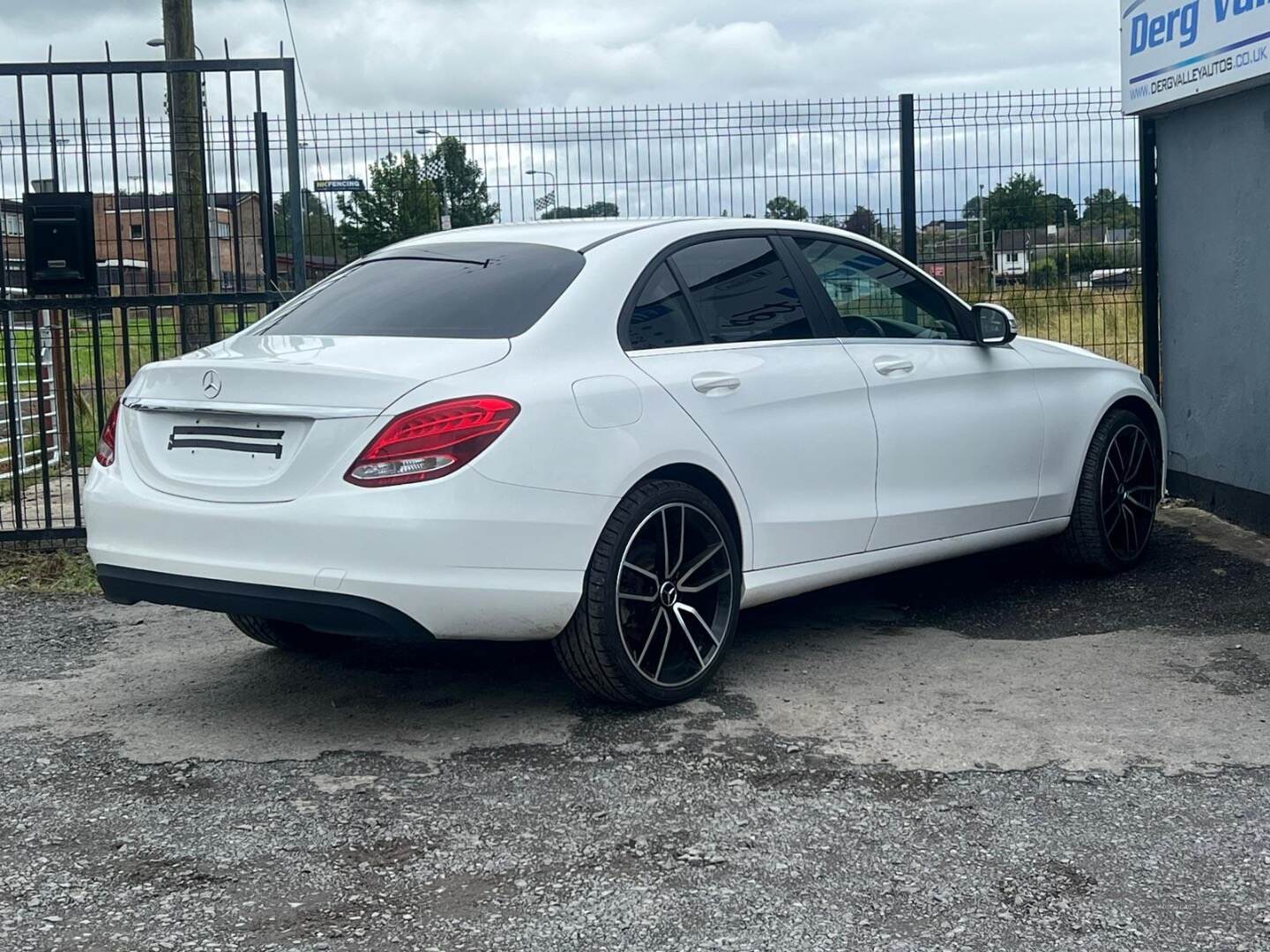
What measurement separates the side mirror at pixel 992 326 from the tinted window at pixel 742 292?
3.46 ft

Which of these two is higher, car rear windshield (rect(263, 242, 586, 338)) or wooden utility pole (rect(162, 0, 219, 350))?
wooden utility pole (rect(162, 0, 219, 350))

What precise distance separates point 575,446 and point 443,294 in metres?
0.86

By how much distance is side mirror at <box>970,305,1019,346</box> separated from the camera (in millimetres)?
6355

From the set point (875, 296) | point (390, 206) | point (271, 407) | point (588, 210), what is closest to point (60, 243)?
point (390, 206)

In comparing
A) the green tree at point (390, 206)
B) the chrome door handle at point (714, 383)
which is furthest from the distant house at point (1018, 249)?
the chrome door handle at point (714, 383)

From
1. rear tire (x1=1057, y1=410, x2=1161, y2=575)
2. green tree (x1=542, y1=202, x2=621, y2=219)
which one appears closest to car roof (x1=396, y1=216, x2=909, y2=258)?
rear tire (x1=1057, y1=410, x2=1161, y2=575)

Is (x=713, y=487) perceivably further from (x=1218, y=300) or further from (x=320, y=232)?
(x=320, y=232)

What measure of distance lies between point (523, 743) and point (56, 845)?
1385 millimetres

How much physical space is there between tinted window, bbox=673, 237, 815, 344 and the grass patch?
3641 mm

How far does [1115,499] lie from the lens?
23.0 ft

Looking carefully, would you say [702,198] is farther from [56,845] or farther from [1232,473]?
[56,845]

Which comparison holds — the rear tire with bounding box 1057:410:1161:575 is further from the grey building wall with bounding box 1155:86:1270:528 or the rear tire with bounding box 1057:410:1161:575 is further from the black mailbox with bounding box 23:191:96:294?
the black mailbox with bounding box 23:191:96:294

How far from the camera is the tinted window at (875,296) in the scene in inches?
232

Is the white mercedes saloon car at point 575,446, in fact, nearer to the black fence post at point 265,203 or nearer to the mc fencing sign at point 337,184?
the black fence post at point 265,203
